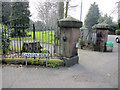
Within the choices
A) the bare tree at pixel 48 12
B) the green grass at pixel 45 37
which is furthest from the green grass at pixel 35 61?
the bare tree at pixel 48 12

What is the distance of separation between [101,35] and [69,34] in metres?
4.66

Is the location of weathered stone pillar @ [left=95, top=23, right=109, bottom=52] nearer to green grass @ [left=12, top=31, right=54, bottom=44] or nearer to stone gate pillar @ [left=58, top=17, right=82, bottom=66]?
green grass @ [left=12, top=31, right=54, bottom=44]

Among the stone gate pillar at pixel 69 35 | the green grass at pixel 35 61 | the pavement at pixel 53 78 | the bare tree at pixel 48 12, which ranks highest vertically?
the bare tree at pixel 48 12

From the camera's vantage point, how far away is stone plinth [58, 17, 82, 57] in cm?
460

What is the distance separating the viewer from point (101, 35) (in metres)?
8.41

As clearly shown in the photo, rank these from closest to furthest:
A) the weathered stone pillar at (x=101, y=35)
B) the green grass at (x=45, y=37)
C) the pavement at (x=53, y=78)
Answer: the pavement at (x=53, y=78) < the green grass at (x=45, y=37) < the weathered stone pillar at (x=101, y=35)

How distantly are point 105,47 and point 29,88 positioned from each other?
721 centimetres

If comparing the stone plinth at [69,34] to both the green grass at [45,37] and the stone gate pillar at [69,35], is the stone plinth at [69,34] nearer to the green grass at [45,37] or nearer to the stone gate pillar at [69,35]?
the stone gate pillar at [69,35]

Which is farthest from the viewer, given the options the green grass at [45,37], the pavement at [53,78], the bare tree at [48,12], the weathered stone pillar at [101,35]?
the bare tree at [48,12]

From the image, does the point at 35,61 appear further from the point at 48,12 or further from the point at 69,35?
the point at 48,12

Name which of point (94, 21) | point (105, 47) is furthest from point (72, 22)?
point (94, 21)

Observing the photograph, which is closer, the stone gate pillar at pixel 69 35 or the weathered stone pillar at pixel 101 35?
the stone gate pillar at pixel 69 35

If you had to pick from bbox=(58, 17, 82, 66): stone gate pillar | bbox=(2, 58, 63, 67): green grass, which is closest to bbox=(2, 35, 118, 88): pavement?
bbox=(2, 58, 63, 67): green grass

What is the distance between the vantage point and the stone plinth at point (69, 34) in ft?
15.1
